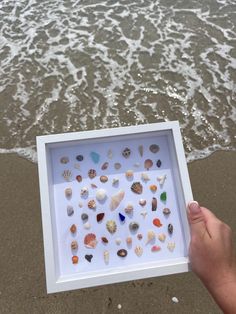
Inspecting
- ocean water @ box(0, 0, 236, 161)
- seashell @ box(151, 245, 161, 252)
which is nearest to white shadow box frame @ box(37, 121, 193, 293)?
seashell @ box(151, 245, 161, 252)

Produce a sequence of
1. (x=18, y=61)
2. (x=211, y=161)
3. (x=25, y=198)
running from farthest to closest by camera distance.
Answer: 1. (x=18, y=61)
2. (x=211, y=161)
3. (x=25, y=198)

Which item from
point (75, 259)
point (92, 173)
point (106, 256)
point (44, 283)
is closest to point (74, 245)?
point (75, 259)

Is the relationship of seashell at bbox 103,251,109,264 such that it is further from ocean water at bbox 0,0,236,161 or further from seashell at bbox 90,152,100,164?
ocean water at bbox 0,0,236,161

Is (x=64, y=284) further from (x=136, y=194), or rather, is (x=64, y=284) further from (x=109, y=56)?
(x=109, y=56)

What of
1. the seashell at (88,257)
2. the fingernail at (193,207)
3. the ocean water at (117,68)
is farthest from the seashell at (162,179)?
the ocean water at (117,68)

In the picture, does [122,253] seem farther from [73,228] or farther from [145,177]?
[145,177]

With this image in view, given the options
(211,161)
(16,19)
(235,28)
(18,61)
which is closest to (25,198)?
(211,161)
